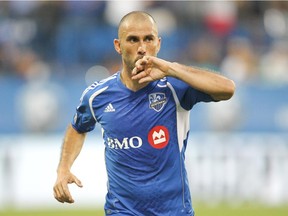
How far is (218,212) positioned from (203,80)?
7.59 metres

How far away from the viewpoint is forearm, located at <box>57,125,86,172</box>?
692 cm

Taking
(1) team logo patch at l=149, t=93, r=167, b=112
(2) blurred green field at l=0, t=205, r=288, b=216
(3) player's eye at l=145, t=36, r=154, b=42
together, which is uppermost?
(3) player's eye at l=145, t=36, r=154, b=42

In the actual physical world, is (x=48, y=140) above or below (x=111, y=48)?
below

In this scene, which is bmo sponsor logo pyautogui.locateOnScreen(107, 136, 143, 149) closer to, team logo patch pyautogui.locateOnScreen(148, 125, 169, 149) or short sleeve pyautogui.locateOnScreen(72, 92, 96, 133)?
team logo patch pyautogui.locateOnScreen(148, 125, 169, 149)

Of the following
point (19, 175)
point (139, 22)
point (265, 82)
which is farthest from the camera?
point (265, 82)

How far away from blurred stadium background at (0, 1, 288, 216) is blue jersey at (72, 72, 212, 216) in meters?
7.13

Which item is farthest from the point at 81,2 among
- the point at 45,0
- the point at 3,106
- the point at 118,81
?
the point at 118,81

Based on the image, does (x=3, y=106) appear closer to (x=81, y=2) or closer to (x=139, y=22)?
(x=81, y=2)

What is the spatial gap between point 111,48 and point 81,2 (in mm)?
1235

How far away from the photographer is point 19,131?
15.0 metres

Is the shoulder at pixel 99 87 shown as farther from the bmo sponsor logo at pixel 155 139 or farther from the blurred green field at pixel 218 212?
the blurred green field at pixel 218 212

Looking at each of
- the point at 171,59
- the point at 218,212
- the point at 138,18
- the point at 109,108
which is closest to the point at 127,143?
the point at 109,108

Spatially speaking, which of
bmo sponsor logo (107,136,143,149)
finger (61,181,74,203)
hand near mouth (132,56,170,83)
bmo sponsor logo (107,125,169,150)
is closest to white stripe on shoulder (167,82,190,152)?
bmo sponsor logo (107,125,169,150)

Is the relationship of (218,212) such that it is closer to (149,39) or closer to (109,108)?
(109,108)
